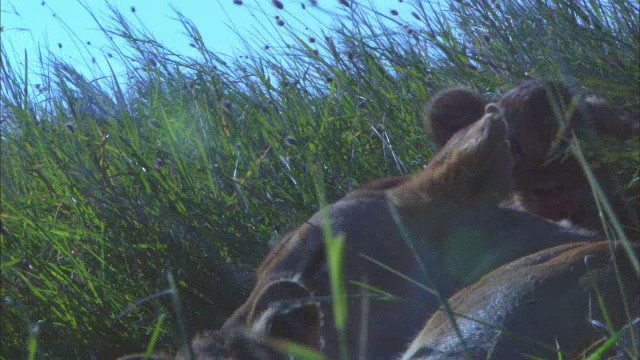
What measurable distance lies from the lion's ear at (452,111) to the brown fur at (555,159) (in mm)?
192

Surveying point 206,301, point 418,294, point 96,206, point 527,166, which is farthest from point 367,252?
point 96,206

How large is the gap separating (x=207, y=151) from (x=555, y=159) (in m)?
1.52

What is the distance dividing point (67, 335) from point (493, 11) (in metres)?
2.04

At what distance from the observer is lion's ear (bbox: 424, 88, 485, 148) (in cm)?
329

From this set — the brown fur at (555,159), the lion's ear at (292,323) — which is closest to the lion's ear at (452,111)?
the brown fur at (555,159)

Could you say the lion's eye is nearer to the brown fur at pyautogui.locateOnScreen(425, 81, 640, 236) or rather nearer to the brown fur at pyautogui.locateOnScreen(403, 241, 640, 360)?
the brown fur at pyautogui.locateOnScreen(425, 81, 640, 236)

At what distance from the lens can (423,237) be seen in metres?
2.63

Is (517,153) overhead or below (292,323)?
overhead

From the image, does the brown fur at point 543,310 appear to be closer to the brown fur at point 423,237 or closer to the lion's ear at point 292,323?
the lion's ear at point 292,323

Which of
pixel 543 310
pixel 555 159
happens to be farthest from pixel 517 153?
pixel 543 310

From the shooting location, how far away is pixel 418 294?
2502 millimetres

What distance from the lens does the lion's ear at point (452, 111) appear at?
10.8ft

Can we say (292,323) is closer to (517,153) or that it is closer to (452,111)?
(517,153)

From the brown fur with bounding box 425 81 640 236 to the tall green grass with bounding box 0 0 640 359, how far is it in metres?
0.08
